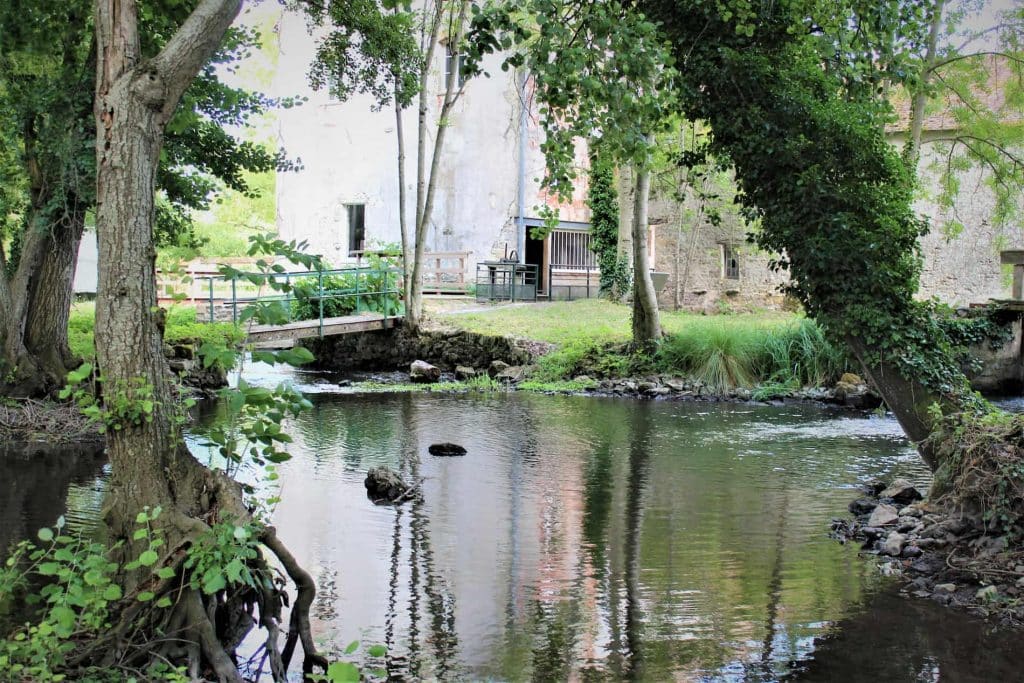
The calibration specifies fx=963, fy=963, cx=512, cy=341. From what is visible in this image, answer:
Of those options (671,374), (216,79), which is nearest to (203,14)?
(216,79)

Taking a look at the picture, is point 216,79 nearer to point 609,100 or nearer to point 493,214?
point 609,100

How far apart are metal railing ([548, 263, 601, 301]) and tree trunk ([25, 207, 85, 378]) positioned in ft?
55.4

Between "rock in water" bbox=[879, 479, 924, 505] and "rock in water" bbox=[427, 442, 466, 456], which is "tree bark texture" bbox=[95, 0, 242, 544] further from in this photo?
"rock in water" bbox=[427, 442, 466, 456]

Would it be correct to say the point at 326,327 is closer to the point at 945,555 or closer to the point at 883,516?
the point at 883,516

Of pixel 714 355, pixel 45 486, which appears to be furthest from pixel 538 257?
pixel 45 486

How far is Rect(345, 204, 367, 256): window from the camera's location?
31094mm

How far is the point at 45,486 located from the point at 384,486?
135 inches

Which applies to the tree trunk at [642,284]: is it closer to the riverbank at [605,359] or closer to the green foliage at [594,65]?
the riverbank at [605,359]

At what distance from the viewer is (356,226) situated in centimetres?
3131

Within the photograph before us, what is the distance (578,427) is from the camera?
46.2 feet

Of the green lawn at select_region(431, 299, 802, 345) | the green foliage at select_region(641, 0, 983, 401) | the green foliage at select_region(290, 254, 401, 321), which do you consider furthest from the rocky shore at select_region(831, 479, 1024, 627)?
the green foliage at select_region(290, 254, 401, 321)

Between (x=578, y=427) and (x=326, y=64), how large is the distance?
6.54 meters

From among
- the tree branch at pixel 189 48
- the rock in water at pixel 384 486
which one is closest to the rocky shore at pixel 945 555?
the rock in water at pixel 384 486

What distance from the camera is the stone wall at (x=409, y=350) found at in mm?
20609
